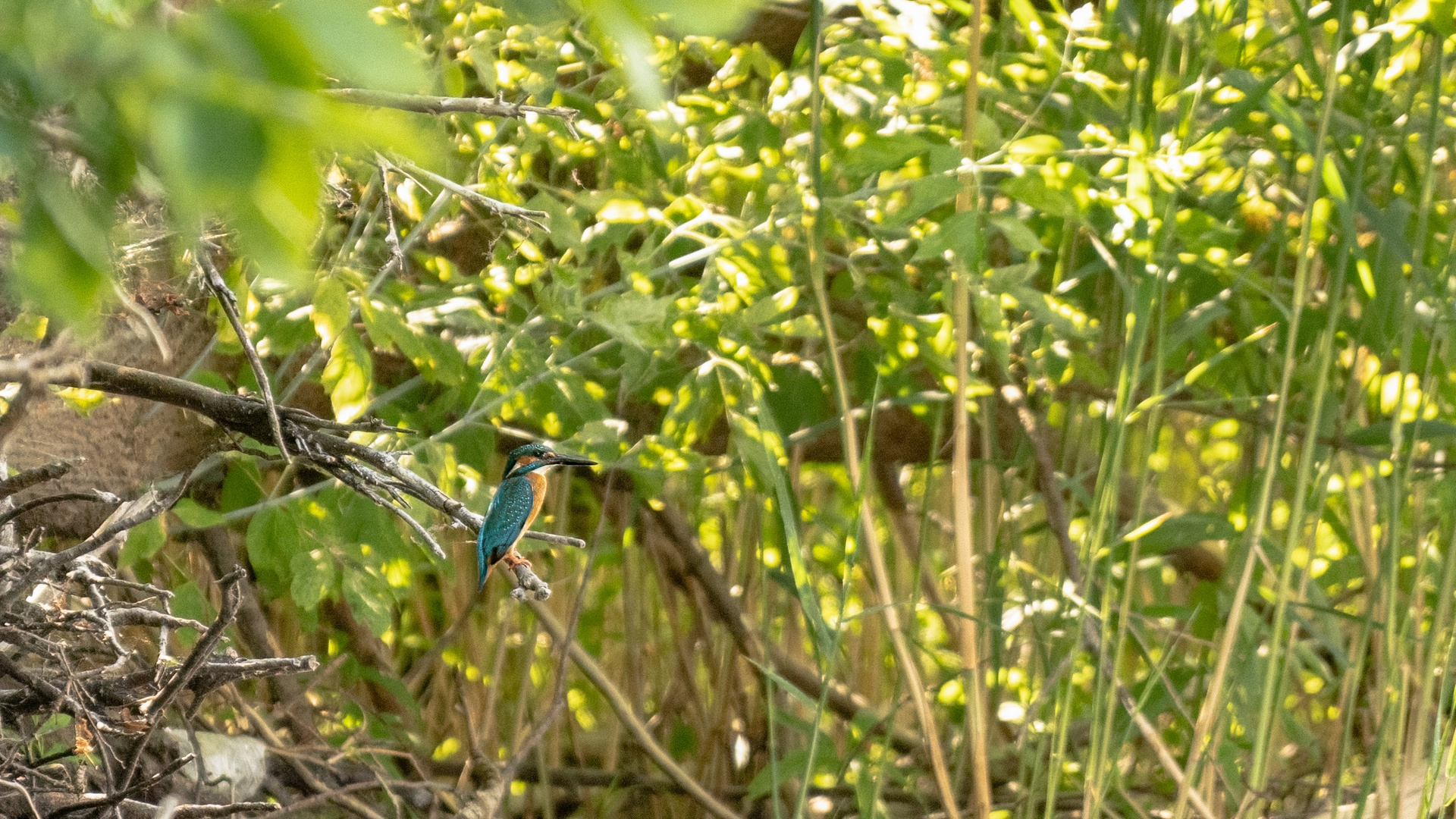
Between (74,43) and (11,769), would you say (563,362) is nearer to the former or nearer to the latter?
(11,769)

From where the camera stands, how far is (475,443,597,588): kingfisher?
0.88 m

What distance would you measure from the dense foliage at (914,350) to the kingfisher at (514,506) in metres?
0.06

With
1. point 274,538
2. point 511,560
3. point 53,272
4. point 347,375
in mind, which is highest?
point 53,272

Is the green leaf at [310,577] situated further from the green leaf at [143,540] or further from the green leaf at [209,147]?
the green leaf at [209,147]

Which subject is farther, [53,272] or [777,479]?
[777,479]

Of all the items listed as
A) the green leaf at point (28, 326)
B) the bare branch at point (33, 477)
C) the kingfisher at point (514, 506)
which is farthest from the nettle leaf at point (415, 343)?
the bare branch at point (33, 477)

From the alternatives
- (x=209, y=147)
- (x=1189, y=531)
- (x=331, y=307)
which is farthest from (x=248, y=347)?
(x=1189, y=531)

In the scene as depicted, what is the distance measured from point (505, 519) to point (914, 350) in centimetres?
46

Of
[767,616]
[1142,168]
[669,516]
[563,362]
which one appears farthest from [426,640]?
[1142,168]

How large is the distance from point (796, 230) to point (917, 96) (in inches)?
9.1

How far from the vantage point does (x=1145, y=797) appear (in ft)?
5.61

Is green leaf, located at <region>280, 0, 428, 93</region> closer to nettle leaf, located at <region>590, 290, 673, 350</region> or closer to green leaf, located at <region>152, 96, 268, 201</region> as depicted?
green leaf, located at <region>152, 96, 268, 201</region>

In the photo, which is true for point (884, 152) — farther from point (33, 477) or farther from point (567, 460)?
point (33, 477)

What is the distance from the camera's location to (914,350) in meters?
1.15
